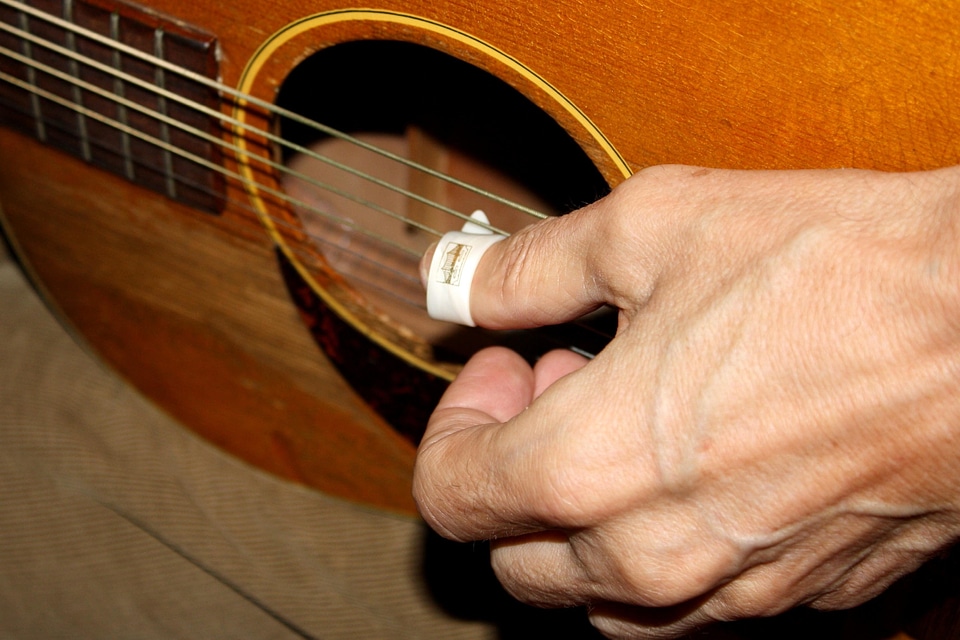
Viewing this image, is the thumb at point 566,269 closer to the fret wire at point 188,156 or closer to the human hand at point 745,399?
the human hand at point 745,399

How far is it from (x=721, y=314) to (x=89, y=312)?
0.76 m

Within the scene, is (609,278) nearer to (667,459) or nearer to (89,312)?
(667,459)

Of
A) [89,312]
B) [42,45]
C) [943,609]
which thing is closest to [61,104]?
[42,45]

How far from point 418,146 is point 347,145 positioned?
13 cm

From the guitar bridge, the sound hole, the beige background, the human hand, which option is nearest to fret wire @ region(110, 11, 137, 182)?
the guitar bridge

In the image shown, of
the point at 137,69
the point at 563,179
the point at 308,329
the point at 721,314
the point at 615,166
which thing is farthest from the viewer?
the point at 563,179

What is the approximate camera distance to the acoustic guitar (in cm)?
50

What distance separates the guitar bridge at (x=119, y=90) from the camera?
28.0 inches

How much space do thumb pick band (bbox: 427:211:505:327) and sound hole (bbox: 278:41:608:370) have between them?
28cm

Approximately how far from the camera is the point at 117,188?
852 mm

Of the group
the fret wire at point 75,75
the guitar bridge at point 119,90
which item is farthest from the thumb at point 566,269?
the fret wire at point 75,75

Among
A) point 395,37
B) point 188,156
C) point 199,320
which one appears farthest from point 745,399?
point 199,320

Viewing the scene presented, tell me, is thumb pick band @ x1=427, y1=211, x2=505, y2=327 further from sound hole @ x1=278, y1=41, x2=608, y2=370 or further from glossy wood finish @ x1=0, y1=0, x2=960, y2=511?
sound hole @ x1=278, y1=41, x2=608, y2=370

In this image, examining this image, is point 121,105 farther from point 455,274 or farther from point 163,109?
point 455,274
